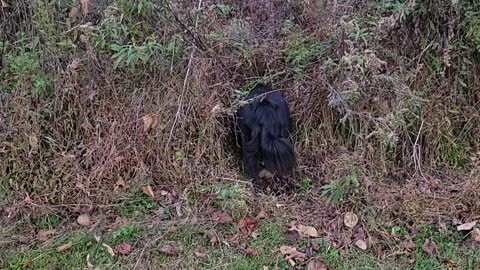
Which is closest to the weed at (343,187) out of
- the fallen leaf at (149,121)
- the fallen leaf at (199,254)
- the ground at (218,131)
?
the ground at (218,131)

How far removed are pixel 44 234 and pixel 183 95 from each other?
46.8 inches

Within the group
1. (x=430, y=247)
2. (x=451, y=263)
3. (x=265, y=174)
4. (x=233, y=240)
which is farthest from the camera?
(x=265, y=174)

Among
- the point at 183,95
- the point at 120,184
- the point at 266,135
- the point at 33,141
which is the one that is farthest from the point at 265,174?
the point at 33,141

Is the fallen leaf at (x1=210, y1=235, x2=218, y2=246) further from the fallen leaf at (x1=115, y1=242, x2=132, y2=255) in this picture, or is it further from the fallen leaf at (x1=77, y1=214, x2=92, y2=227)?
the fallen leaf at (x1=77, y1=214, x2=92, y2=227)

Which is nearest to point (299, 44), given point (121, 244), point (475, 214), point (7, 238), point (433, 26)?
point (433, 26)

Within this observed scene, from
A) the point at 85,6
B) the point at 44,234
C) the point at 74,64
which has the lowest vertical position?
the point at 44,234

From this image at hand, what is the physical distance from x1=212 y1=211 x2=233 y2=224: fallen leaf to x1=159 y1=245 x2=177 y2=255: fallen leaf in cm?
32

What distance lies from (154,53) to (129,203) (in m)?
0.96

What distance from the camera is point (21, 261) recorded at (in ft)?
9.43

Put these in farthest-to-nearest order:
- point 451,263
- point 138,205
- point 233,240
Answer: point 138,205, point 233,240, point 451,263

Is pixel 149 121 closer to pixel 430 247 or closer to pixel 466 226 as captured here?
pixel 430 247

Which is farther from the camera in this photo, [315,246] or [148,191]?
[148,191]

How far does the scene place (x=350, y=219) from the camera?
3102mm

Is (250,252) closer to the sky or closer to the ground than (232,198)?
closer to the ground
